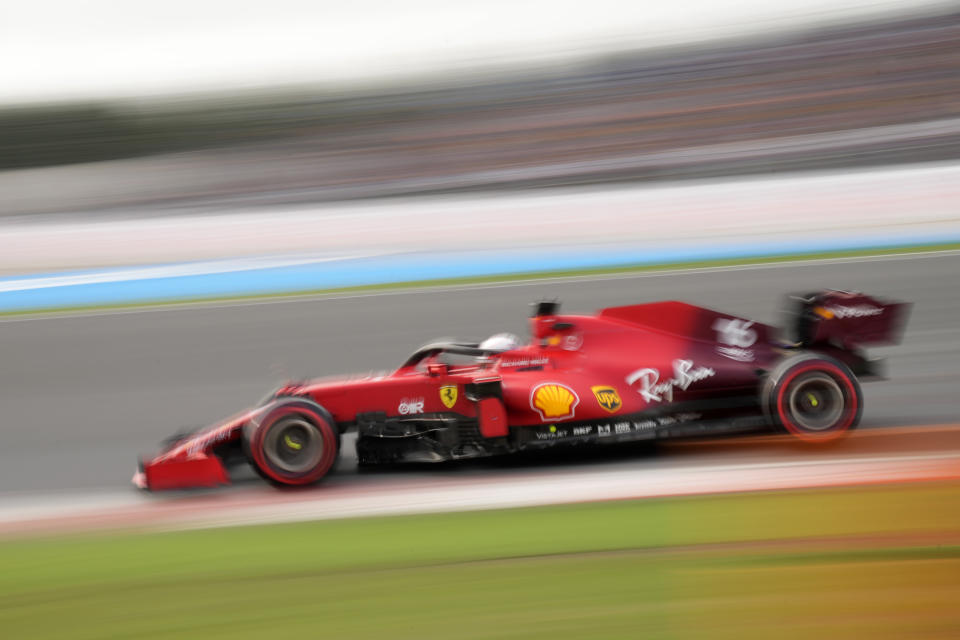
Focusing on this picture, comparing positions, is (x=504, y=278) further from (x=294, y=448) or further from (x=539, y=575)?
(x=539, y=575)

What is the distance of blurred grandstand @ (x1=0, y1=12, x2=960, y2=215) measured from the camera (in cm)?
Answer: 1639

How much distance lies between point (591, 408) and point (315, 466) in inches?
53.0

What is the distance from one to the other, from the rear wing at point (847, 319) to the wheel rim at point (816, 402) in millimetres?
295

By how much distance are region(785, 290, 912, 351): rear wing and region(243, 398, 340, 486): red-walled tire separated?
238cm

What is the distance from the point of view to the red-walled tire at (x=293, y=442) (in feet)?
16.4

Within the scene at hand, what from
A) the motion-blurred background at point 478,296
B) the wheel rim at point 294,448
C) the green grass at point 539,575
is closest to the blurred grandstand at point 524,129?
the motion-blurred background at point 478,296

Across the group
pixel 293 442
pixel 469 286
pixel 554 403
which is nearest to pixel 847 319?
pixel 554 403

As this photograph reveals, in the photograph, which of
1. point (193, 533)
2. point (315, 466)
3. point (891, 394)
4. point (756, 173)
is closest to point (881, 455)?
point (891, 394)

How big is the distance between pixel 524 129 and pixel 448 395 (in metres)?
14.0

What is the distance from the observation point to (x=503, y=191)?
1559 cm

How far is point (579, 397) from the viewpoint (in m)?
4.95

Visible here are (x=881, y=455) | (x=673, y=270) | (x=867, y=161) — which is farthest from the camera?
(x=867, y=161)

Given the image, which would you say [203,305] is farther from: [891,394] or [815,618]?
[815,618]

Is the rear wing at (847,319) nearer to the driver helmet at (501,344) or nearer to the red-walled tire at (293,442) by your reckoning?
the driver helmet at (501,344)
